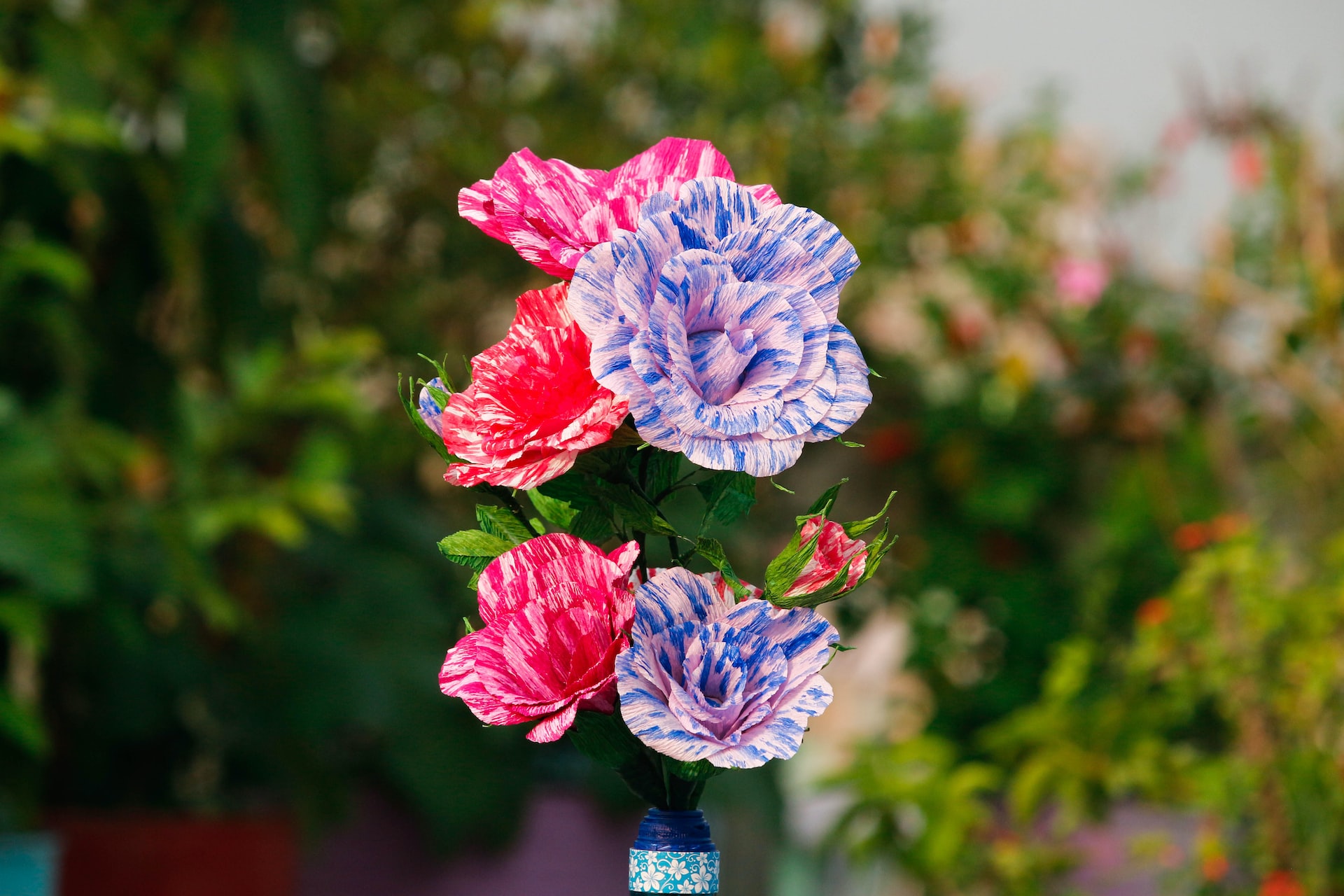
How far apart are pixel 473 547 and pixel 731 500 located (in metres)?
0.10

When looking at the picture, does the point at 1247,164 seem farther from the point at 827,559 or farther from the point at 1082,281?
the point at 827,559

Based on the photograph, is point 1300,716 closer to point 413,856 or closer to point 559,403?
point 559,403

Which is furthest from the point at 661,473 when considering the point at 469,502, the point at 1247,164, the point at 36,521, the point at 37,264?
the point at 469,502

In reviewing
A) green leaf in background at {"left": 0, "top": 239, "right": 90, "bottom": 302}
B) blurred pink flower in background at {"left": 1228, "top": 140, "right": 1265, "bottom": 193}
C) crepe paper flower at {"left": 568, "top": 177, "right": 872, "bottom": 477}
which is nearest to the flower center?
crepe paper flower at {"left": 568, "top": 177, "right": 872, "bottom": 477}

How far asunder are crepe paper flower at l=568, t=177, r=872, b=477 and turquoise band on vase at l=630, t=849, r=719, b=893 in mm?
152

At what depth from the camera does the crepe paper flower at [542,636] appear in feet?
1.41

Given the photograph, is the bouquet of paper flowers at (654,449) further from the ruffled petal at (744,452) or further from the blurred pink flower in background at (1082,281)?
the blurred pink flower in background at (1082,281)

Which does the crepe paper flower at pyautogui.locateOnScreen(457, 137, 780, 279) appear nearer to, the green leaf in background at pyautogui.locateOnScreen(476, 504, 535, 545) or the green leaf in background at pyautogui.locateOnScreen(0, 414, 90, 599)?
the green leaf in background at pyautogui.locateOnScreen(476, 504, 535, 545)

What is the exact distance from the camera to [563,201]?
0.45 meters

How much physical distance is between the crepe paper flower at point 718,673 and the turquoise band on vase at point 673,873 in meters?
0.06

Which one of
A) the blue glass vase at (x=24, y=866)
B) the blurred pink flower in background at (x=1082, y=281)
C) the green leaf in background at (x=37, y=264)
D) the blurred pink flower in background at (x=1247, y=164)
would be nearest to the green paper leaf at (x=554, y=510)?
the green leaf in background at (x=37, y=264)

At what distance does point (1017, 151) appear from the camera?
3.29 meters

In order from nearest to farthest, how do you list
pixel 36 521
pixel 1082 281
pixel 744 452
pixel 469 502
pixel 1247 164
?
pixel 744 452, pixel 36 521, pixel 1247 164, pixel 1082 281, pixel 469 502

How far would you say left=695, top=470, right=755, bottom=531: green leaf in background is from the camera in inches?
17.9
